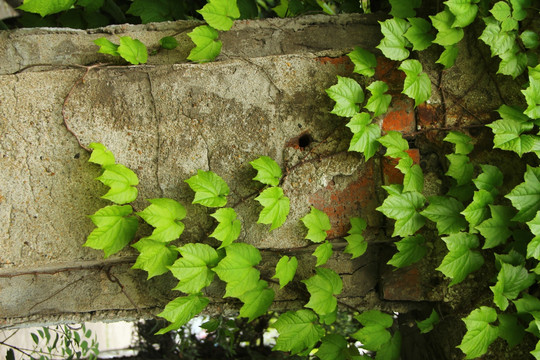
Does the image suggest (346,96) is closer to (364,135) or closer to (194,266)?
(364,135)

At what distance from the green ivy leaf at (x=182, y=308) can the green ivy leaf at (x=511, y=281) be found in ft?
3.38

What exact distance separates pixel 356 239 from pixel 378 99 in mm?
539

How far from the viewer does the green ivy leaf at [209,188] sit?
1.61 meters

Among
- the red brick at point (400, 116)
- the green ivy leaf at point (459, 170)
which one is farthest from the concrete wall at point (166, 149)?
the green ivy leaf at point (459, 170)

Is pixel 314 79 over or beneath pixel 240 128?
over

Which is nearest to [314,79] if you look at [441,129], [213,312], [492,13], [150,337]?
[441,129]

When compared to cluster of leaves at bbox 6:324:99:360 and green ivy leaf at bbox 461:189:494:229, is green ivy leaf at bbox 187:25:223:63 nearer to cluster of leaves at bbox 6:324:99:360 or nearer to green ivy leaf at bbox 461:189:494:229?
green ivy leaf at bbox 461:189:494:229

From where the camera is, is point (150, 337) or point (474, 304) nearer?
point (474, 304)

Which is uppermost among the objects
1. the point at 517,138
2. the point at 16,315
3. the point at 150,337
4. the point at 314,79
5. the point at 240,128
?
the point at 314,79

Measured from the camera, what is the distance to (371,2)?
209 centimetres

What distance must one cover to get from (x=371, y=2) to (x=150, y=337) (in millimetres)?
2746

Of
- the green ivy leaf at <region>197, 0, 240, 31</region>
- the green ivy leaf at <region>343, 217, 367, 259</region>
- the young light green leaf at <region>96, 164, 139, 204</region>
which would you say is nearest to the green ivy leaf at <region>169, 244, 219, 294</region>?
the young light green leaf at <region>96, 164, 139, 204</region>

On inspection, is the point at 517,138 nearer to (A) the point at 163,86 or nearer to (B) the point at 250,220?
(B) the point at 250,220

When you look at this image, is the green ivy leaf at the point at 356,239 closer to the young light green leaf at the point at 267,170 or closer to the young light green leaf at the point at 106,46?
the young light green leaf at the point at 267,170
